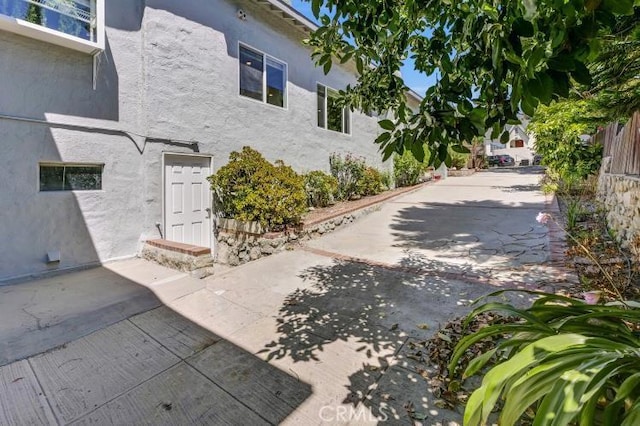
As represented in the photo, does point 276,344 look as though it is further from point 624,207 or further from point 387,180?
point 387,180

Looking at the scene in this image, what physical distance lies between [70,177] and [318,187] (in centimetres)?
624

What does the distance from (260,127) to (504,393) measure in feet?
26.0

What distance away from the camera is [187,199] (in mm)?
7023

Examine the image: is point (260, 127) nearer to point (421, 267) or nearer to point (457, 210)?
point (421, 267)

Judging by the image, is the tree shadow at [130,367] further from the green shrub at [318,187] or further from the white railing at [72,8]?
the green shrub at [318,187]

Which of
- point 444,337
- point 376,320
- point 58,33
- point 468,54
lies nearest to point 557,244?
point 444,337

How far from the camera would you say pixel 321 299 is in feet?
14.7

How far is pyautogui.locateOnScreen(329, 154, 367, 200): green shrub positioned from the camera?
37.4 feet

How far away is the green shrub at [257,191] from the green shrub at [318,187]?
2475mm

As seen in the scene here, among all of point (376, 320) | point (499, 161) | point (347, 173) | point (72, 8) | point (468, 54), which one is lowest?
point (376, 320)

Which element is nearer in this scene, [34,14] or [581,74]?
[581,74]

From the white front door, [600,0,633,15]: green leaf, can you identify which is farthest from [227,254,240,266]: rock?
[600,0,633,15]: green leaf

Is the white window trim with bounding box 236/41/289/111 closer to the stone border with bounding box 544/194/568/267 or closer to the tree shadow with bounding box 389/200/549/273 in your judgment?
the tree shadow with bounding box 389/200/549/273

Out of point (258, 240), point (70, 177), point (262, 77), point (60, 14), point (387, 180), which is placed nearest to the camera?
point (60, 14)
